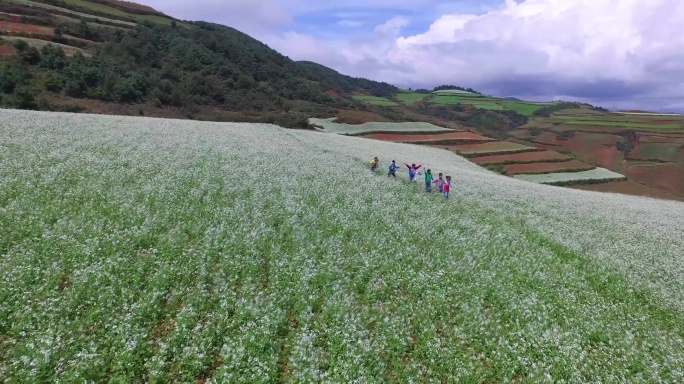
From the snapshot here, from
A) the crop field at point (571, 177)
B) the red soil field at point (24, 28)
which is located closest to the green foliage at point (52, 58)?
the red soil field at point (24, 28)

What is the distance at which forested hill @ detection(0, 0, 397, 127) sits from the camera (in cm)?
5825

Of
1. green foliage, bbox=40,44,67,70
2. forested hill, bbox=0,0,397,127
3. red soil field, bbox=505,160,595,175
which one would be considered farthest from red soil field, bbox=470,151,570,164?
green foliage, bbox=40,44,67,70

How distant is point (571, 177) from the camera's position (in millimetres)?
60156

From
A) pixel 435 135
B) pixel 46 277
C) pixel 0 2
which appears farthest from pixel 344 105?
pixel 46 277

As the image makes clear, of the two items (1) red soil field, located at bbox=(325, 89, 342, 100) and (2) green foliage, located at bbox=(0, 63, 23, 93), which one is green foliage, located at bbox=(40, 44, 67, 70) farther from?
(1) red soil field, located at bbox=(325, 89, 342, 100)

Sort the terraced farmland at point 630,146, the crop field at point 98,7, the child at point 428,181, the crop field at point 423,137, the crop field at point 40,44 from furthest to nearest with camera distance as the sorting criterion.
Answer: the crop field at point 98,7 < the crop field at point 423,137 < the crop field at point 40,44 < the terraced farmland at point 630,146 < the child at point 428,181

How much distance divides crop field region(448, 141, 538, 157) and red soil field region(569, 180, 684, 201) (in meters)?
14.0

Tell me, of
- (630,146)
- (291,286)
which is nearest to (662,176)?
(630,146)

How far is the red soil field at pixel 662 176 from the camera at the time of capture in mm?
63062

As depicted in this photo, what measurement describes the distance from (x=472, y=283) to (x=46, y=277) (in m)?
12.9

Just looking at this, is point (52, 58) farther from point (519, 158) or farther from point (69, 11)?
point (519, 158)

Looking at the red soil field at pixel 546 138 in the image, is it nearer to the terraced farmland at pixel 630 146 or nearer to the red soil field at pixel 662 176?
the terraced farmland at pixel 630 146

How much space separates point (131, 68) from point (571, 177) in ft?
273

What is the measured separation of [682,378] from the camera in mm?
10562
